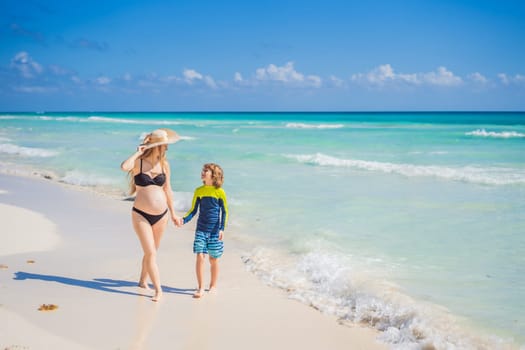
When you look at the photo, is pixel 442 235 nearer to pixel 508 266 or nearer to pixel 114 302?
pixel 508 266

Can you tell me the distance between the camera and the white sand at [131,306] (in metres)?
4.11

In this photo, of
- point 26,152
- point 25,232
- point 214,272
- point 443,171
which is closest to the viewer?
point 214,272

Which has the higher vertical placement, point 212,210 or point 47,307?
point 212,210

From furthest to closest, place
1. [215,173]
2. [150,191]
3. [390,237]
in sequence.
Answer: [390,237] < [215,173] < [150,191]

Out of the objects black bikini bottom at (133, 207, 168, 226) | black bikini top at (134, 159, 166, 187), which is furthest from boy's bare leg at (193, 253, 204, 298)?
black bikini top at (134, 159, 166, 187)

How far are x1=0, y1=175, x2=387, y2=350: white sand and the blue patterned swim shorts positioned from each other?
513 millimetres

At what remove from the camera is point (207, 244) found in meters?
A: 5.20

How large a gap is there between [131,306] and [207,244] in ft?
3.34

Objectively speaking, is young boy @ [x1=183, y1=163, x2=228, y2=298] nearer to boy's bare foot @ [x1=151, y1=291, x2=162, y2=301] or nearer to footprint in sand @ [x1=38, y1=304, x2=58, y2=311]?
boy's bare foot @ [x1=151, y1=291, x2=162, y2=301]

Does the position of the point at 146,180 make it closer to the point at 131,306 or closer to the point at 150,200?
the point at 150,200

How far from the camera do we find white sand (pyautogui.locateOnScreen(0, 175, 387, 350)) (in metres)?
4.11

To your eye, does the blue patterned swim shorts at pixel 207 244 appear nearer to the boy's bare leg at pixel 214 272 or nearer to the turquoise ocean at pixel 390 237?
the boy's bare leg at pixel 214 272

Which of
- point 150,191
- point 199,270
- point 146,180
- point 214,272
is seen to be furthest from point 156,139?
point 214,272

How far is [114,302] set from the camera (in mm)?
4883
